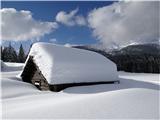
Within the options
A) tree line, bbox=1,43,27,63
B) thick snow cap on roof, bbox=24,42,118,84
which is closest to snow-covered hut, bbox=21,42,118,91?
thick snow cap on roof, bbox=24,42,118,84

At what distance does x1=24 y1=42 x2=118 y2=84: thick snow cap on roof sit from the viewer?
1961 cm

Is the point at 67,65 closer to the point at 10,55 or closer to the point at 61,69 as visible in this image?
the point at 61,69

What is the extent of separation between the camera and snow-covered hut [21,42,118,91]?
19578 mm

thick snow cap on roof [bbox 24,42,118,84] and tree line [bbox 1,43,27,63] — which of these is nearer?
thick snow cap on roof [bbox 24,42,118,84]

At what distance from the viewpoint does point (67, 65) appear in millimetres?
20578

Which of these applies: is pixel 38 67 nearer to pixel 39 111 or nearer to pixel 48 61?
pixel 48 61

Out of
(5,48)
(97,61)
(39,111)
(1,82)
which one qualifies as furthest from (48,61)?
(5,48)

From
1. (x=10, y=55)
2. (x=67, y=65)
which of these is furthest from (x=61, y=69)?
(x=10, y=55)

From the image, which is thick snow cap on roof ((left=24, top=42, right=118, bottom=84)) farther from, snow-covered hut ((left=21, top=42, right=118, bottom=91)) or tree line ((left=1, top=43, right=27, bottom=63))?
tree line ((left=1, top=43, right=27, bottom=63))

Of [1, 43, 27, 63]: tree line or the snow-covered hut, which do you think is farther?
[1, 43, 27, 63]: tree line

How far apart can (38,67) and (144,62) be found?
76237mm

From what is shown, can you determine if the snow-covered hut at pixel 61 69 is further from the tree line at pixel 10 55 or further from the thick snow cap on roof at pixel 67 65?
the tree line at pixel 10 55

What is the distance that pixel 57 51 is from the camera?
22.5m

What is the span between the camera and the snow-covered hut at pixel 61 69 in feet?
64.2
